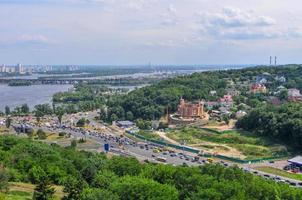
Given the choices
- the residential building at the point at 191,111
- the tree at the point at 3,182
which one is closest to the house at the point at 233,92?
the residential building at the point at 191,111

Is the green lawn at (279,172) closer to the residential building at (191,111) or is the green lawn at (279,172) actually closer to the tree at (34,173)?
the tree at (34,173)

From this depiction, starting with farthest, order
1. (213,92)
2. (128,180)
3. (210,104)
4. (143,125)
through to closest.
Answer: (213,92) → (210,104) → (143,125) → (128,180)

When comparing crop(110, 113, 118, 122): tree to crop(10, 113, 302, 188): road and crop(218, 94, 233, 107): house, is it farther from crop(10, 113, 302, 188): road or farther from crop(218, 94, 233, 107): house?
crop(218, 94, 233, 107): house

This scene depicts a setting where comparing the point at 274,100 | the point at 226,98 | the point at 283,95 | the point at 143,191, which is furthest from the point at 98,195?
the point at 226,98

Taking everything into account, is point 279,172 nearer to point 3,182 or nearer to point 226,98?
point 3,182

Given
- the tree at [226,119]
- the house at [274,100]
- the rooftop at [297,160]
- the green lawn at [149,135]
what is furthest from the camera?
the house at [274,100]
